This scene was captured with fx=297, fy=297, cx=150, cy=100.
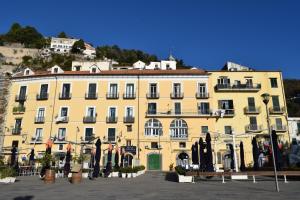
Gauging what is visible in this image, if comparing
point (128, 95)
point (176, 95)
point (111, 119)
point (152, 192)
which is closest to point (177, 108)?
point (176, 95)

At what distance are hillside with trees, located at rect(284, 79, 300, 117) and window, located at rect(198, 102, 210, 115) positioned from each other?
3699 cm

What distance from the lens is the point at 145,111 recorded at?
1704 inches

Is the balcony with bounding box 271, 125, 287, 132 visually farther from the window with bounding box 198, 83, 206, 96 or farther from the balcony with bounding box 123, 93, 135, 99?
the balcony with bounding box 123, 93, 135, 99

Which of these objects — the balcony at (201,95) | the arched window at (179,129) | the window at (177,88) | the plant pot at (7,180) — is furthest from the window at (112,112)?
the plant pot at (7,180)

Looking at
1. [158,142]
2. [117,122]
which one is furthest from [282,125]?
[117,122]

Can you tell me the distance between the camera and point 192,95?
145ft

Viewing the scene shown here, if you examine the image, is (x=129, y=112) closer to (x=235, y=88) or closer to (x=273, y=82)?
Result: (x=235, y=88)

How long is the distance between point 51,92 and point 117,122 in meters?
11.4

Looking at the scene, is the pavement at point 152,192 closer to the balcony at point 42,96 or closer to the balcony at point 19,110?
the balcony at point 42,96

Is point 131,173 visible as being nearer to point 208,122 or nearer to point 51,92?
point 208,122

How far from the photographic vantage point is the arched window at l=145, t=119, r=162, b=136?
139 ft

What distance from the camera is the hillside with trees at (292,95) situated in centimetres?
7669

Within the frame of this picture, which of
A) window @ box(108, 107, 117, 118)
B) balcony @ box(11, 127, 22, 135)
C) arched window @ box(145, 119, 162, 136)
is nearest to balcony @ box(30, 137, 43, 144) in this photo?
balcony @ box(11, 127, 22, 135)

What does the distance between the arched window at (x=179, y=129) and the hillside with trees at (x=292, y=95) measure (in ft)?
→ 132
